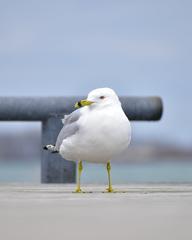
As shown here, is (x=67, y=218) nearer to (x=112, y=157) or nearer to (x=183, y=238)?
(x=183, y=238)

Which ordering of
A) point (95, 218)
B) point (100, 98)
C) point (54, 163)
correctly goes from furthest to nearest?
1. point (54, 163)
2. point (100, 98)
3. point (95, 218)

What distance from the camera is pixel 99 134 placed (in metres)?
5.52

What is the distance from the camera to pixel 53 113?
339 inches

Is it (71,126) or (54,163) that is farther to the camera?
(54,163)

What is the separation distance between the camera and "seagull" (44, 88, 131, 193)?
5.53 m

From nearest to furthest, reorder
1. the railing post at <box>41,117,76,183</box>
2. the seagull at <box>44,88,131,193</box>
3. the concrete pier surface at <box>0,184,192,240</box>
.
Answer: the concrete pier surface at <box>0,184,192,240</box> < the seagull at <box>44,88,131,193</box> < the railing post at <box>41,117,76,183</box>

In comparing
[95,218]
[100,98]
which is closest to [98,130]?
[100,98]

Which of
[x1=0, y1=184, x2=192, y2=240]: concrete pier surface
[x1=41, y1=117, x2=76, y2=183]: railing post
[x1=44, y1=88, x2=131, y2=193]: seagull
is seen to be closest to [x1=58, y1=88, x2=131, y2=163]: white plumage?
[x1=44, y1=88, x2=131, y2=193]: seagull

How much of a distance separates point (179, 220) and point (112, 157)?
2136mm

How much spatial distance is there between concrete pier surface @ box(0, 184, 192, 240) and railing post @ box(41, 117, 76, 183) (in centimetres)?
342

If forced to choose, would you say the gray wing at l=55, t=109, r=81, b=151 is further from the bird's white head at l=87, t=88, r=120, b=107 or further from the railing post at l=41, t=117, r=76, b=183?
the railing post at l=41, t=117, r=76, b=183

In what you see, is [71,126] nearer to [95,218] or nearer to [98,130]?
[98,130]

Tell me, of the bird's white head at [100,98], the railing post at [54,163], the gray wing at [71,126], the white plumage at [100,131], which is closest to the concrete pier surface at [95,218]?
the white plumage at [100,131]

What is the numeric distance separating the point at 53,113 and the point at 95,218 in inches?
195
